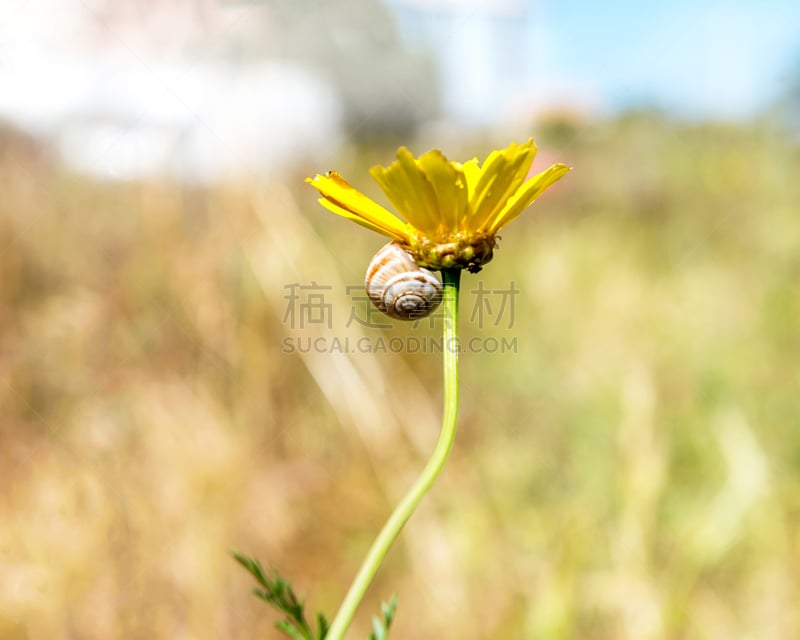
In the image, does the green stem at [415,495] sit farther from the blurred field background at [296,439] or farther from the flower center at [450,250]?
the blurred field background at [296,439]

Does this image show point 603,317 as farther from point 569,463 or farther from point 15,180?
point 15,180

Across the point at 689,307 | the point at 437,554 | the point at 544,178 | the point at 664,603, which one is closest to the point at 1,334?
the point at 437,554

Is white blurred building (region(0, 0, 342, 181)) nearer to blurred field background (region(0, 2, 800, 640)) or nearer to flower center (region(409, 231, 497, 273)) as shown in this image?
blurred field background (region(0, 2, 800, 640))

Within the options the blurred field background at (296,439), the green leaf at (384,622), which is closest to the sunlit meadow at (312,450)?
the blurred field background at (296,439)

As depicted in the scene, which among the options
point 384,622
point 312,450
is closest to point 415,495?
point 384,622

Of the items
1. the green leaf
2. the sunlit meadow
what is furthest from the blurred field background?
the green leaf
